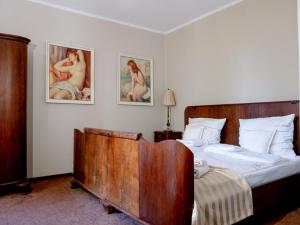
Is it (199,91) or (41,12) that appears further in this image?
(199,91)

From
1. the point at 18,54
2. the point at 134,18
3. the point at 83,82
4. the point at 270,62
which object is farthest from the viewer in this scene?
the point at 134,18

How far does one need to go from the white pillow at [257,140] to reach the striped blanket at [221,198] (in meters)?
0.92

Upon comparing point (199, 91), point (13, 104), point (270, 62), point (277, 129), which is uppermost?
point (270, 62)

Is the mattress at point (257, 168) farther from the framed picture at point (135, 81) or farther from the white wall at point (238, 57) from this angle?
the framed picture at point (135, 81)

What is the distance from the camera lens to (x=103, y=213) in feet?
7.39

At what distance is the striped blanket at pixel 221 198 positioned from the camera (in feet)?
5.00

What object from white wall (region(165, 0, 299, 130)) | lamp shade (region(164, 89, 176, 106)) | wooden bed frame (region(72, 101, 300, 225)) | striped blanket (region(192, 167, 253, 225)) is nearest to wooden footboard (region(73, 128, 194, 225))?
wooden bed frame (region(72, 101, 300, 225))

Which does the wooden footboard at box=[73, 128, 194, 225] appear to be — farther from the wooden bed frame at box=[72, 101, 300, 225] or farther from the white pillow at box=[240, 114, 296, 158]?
the white pillow at box=[240, 114, 296, 158]

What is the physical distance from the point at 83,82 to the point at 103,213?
2.18m

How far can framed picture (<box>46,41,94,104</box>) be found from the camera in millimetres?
3510

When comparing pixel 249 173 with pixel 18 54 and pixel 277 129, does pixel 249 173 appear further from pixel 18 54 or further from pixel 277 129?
pixel 18 54

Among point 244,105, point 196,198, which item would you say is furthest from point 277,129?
point 196,198

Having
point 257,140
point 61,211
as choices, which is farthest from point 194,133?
point 61,211

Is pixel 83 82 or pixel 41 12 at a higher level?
pixel 41 12
